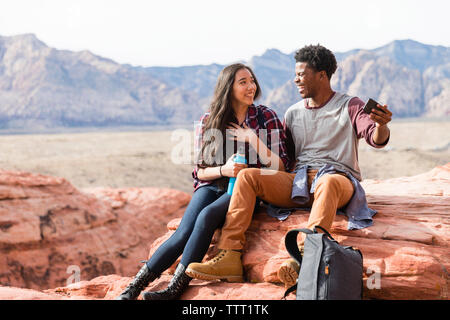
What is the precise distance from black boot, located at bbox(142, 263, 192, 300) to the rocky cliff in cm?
9

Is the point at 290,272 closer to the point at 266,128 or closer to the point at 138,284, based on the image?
the point at 138,284

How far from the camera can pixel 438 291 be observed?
316 centimetres

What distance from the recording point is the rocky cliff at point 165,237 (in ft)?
10.7

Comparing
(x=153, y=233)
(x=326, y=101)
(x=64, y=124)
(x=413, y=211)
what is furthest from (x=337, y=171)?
(x=64, y=124)

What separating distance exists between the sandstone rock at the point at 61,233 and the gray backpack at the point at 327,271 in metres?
5.54

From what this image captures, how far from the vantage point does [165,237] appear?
14.8 feet

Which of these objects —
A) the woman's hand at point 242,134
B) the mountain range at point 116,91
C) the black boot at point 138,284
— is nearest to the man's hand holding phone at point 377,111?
the woman's hand at point 242,134

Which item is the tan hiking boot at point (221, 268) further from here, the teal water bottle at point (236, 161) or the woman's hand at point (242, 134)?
the woman's hand at point (242, 134)

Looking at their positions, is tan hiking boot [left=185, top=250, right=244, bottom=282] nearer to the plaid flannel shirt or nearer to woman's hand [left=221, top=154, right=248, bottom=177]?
woman's hand [left=221, top=154, right=248, bottom=177]

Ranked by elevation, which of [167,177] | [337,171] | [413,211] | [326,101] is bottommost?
[167,177]

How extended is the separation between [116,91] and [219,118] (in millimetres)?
78289

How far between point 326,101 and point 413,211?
4.11 ft

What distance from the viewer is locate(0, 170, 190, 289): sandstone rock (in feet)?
25.6

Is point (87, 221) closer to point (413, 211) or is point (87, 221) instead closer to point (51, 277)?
point (51, 277)
